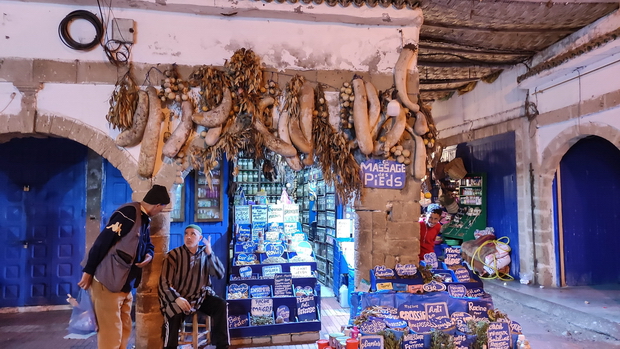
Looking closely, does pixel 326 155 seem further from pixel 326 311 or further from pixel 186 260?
pixel 326 311

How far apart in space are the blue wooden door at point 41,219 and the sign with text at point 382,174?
17.0ft

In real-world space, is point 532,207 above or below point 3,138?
below

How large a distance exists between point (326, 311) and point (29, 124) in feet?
16.8

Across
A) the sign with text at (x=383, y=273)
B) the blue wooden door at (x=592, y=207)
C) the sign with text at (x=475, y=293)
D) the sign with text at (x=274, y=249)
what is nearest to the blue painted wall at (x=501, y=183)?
the blue wooden door at (x=592, y=207)

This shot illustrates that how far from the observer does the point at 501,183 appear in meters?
8.52

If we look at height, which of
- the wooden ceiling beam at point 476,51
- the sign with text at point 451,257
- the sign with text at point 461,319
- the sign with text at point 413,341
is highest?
the wooden ceiling beam at point 476,51

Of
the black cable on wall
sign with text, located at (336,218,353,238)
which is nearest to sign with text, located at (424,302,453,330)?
sign with text, located at (336,218,353,238)

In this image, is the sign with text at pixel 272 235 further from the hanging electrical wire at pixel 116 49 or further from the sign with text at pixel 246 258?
the hanging electrical wire at pixel 116 49

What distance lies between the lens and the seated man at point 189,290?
14.3 ft

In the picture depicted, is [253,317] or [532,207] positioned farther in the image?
[532,207]

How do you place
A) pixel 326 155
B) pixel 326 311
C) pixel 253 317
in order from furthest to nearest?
pixel 326 311, pixel 253 317, pixel 326 155

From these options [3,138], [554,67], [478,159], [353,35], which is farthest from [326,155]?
[478,159]

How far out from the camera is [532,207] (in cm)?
753

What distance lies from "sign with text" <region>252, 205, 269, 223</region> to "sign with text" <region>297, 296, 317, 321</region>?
2377 millimetres
